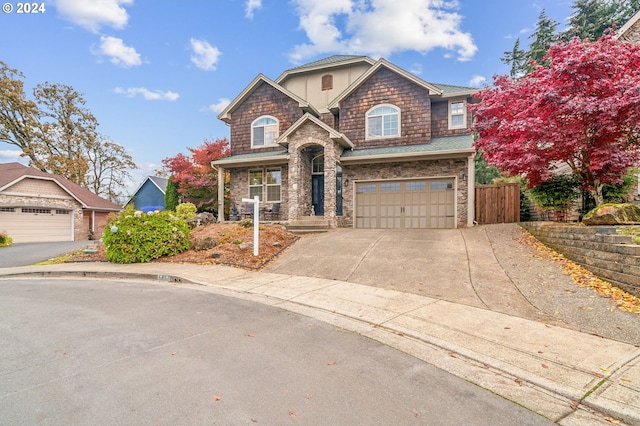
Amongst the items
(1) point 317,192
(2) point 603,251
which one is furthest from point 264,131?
(2) point 603,251

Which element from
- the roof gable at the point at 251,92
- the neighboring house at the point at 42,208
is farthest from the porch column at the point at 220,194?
the neighboring house at the point at 42,208

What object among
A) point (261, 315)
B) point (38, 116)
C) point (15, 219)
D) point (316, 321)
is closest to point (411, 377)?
point (316, 321)

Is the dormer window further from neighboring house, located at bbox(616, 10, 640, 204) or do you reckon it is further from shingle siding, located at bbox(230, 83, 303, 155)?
neighboring house, located at bbox(616, 10, 640, 204)

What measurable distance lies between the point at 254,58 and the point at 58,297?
18.1 m

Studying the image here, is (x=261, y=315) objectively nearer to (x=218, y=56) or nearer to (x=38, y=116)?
(x=218, y=56)

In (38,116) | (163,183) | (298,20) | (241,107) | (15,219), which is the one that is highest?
(298,20)

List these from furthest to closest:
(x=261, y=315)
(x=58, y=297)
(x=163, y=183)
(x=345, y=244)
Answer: (x=163, y=183) → (x=345, y=244) → (x=58, y=297) → (x=261, y=315)

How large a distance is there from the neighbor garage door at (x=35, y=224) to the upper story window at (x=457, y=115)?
2535cm

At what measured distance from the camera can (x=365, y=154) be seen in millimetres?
14500

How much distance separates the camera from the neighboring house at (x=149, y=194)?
31984 mm

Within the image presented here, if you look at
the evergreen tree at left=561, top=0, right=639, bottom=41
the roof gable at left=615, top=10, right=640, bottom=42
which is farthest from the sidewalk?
the evergreen tree at left=561, top=0, right=639, bottom=41

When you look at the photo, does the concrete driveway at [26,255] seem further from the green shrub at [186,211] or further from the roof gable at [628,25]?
the roof gable at [628,25]

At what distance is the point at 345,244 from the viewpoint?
10.5 meters

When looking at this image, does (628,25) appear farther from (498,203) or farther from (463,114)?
(498,203)
